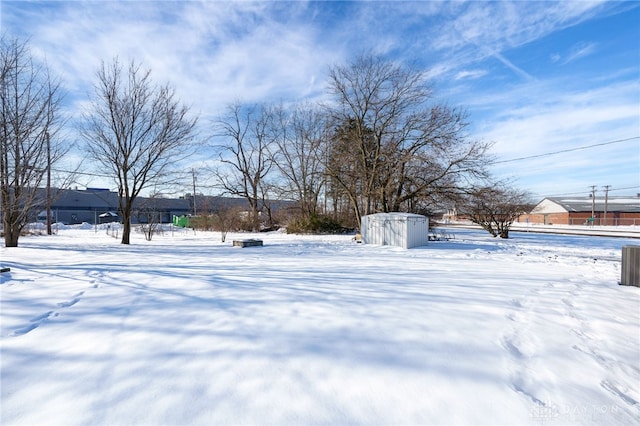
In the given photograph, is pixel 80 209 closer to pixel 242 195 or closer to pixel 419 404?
pixel 242 195

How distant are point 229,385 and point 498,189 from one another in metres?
18.2

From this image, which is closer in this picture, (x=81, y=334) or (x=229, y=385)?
(x=229, y=385)

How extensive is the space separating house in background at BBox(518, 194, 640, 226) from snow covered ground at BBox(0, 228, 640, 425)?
51669 millimetres

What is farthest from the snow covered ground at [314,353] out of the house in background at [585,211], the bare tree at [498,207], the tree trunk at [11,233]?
the house in background at [585,211]

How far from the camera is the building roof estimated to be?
50.1 metres

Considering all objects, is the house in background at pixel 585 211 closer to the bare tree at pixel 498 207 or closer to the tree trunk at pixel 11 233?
the bare tree at pixel 498 207

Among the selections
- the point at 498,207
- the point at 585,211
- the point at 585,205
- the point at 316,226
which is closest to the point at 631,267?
the point at 498,207

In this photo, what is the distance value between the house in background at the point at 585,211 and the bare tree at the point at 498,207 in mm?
33552

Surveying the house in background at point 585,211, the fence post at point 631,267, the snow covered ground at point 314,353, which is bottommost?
the snow covered ground at point 314,353

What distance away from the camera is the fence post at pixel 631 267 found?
571cm

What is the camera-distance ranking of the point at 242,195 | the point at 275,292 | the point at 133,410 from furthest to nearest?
the point at 242,195 < the point at 275,292 < the point at 133,410

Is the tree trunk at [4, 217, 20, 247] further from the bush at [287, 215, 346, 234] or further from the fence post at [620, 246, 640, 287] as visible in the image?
the fence post at [620, 246, 640, 287]

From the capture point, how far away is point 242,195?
29.5 m

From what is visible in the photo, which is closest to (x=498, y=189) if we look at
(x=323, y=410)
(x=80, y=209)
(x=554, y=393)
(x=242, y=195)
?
(x=554, y=393)
